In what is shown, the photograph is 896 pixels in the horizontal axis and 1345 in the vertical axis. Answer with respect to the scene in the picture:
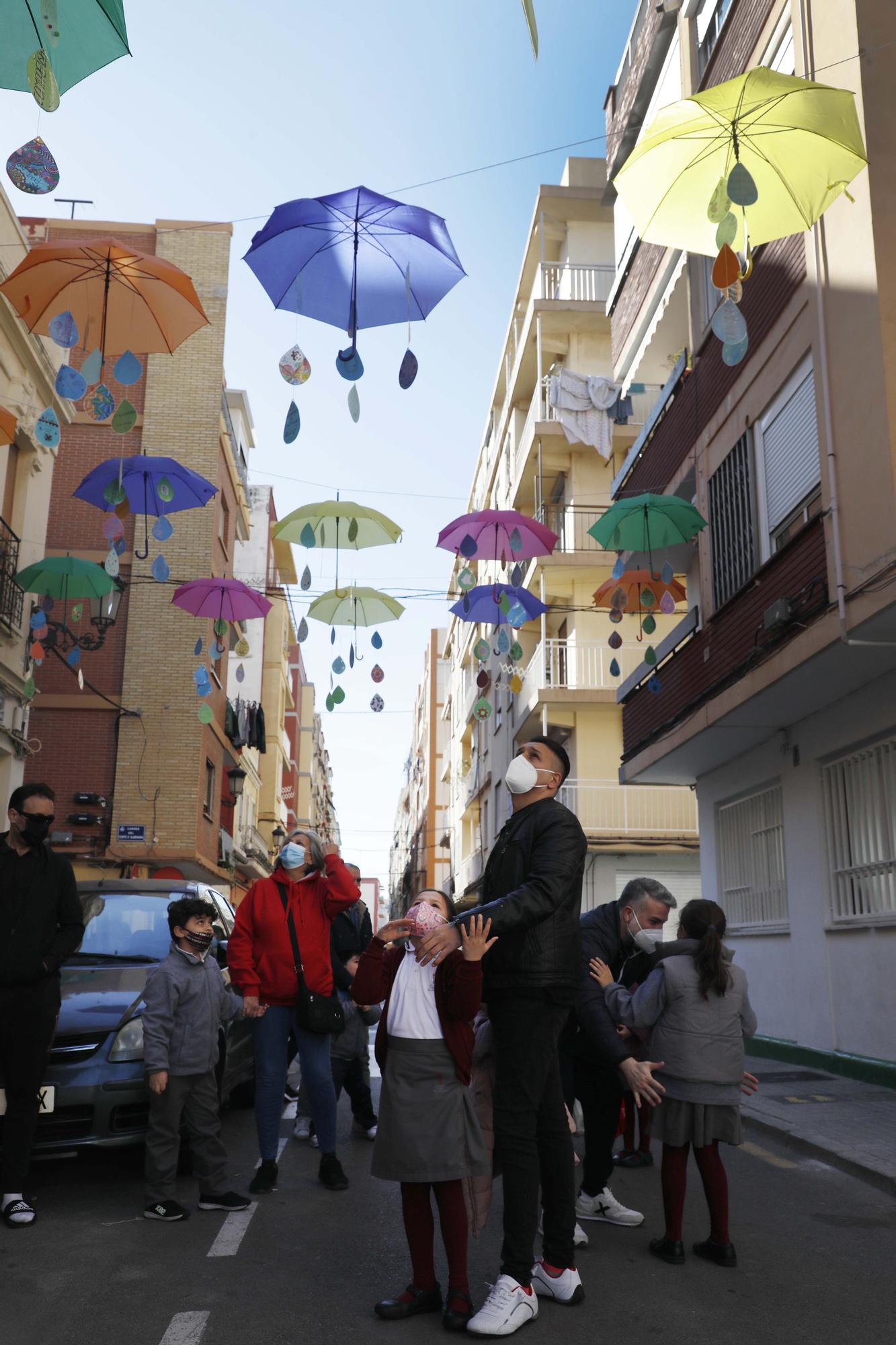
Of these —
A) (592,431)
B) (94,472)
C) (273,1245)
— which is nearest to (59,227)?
(592,431)

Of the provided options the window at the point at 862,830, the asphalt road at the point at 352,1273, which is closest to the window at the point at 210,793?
the window at the point at 862,830

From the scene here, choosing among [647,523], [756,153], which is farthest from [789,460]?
[756,153]

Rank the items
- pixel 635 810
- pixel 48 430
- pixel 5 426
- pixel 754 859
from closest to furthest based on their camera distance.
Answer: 1. pixel 48 430
2. pixel 5 426
3. pixel 754 859
4. pixel 635 810

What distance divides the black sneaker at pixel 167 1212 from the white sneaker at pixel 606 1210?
1960mm

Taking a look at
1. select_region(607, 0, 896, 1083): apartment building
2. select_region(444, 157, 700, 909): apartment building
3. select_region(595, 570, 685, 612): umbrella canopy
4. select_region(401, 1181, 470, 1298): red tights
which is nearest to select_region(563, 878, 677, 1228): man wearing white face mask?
select_region(401, 1181, 470, 1298): red tights

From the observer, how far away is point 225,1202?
5938 mm

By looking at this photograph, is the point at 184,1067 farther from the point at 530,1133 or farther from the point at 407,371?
the point at 407,371

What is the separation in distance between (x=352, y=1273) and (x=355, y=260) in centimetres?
715

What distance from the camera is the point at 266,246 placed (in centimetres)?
Answer: 913

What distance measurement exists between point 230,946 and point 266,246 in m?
5.53

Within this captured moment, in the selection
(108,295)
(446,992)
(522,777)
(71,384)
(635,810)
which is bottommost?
Result: (446,992)

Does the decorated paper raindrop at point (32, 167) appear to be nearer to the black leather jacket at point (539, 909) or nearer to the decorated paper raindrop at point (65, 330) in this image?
the decorated paper raindrop at point (65, 330)

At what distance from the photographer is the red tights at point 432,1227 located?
170 inches

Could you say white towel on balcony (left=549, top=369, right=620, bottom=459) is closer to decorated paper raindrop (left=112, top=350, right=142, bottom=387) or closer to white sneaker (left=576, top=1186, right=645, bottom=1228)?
decorated paper raindrop (left=112, top=350, right=142, bottom=387)
